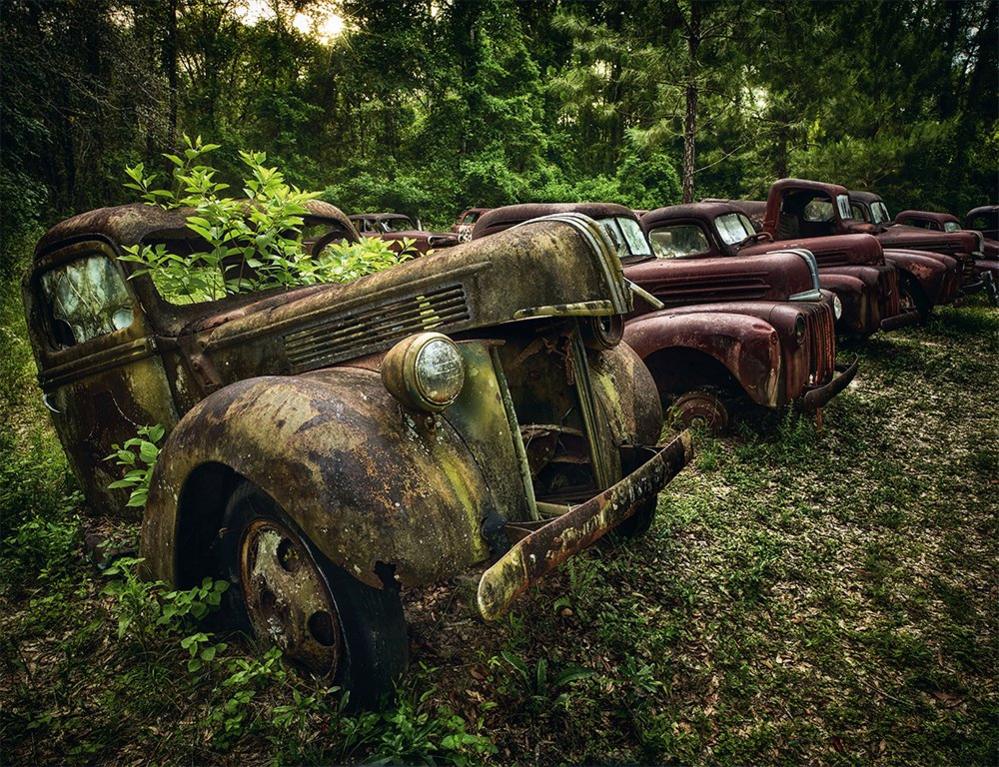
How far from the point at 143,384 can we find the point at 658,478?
258 centimetres

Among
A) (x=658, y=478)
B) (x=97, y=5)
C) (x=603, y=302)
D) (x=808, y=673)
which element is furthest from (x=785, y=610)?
(x=97, y=5)

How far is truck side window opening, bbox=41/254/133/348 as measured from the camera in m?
3.12

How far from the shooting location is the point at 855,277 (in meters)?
7.31

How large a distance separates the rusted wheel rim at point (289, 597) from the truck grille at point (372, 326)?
2.49ft

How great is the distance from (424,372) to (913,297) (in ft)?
32.6

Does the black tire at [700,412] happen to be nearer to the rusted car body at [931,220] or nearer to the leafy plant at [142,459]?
the leafy plant at [142,459]

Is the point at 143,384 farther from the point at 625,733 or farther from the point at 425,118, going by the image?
the point at 425,118

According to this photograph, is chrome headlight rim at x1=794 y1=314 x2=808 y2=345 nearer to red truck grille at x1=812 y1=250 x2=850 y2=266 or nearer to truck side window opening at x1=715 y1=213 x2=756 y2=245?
truck side window opening at x1=715 y1=213 x2=756 y2=245

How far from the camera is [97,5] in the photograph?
776 centimetres

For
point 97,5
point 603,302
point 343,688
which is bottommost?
point 343,688

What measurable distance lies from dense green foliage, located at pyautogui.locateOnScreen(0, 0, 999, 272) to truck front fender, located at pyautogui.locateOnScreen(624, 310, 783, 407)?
359 inches

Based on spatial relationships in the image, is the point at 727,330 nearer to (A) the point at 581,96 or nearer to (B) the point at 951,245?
(B) the point at 951,245

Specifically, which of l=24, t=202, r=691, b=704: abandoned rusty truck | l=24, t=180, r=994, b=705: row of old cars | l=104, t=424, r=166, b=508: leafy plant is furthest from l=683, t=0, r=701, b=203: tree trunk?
l=104, t=424, r=166, b=508: leafy plant

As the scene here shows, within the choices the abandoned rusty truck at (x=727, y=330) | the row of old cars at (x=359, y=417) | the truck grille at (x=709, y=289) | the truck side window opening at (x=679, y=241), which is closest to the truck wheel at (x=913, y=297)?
the truck side window opening at (x=679, y=241)
